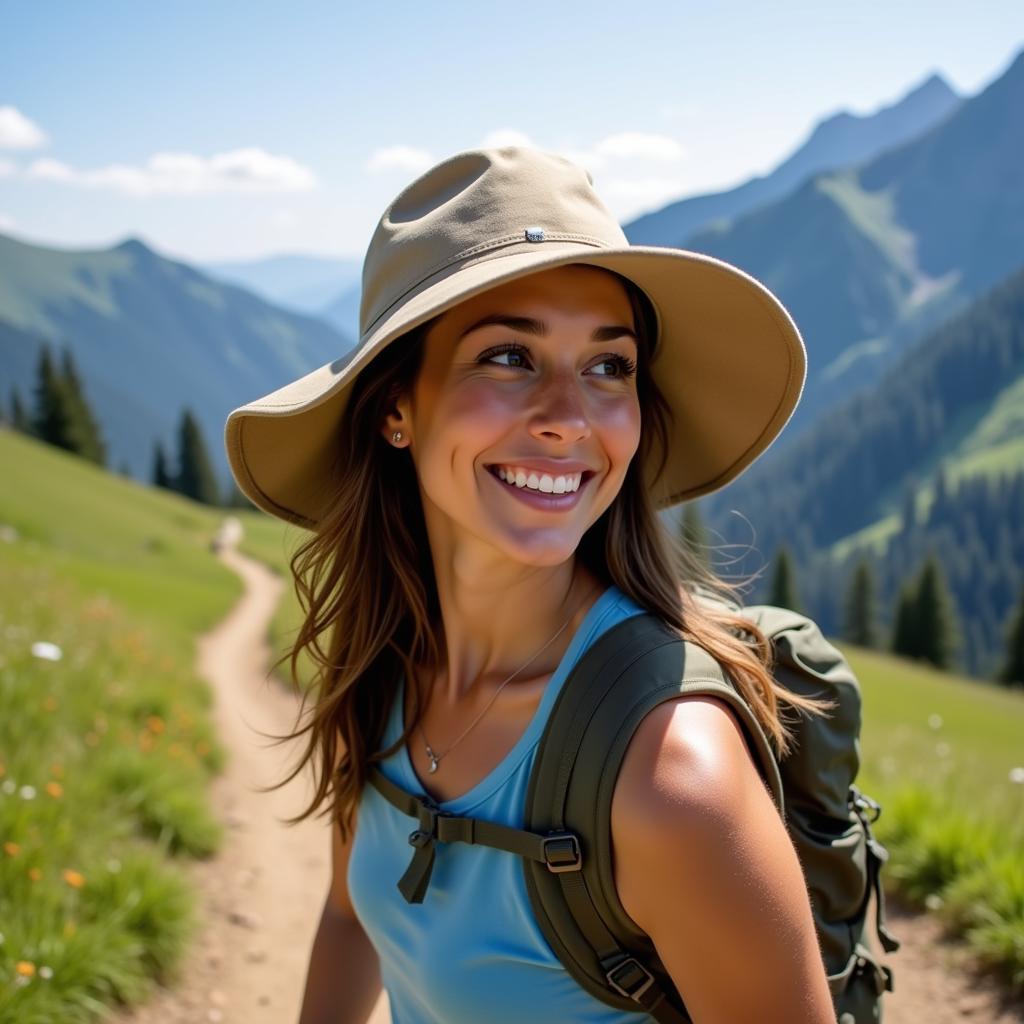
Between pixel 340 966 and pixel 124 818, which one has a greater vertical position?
pixel 340 966

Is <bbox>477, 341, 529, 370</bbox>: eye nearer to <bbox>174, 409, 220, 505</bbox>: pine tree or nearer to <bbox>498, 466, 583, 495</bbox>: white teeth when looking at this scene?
<bbox>498, 466, 583, 495</bbox>: white teeth

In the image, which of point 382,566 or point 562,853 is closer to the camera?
point 562,853

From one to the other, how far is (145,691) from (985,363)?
180049 mm

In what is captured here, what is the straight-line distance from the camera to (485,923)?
1.89 m

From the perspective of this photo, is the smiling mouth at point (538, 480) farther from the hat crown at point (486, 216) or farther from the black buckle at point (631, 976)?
the black buckle at point (631, 976)

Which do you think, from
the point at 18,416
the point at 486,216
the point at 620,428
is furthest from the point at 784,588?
the point at 486,216

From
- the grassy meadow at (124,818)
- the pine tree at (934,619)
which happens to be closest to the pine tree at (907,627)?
the pine tree at (934,619)

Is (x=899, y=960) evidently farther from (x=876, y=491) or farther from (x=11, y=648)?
(x=876, y=491)

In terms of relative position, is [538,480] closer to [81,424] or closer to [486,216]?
[486,216]

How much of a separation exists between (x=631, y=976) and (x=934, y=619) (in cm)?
5748

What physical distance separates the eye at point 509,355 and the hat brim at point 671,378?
164 millimetres

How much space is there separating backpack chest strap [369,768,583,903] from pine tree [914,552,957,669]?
5614 cm

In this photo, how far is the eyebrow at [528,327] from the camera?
6.43 feet

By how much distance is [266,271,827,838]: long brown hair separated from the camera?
2264 mm
